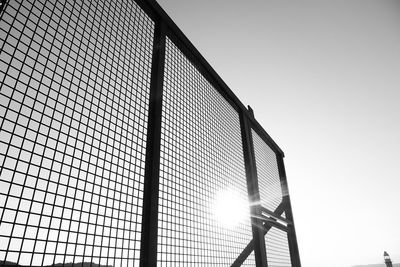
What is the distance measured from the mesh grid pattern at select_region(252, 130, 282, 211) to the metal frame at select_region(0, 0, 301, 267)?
0.63 feet

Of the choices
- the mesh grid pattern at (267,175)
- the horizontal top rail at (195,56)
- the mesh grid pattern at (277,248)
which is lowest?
the mesh grid pattern at (277,248)

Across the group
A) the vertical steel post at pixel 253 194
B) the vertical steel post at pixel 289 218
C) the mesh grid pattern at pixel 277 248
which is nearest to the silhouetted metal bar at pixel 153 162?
the vertical steel post at pixel 253 194

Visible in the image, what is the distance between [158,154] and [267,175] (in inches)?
133

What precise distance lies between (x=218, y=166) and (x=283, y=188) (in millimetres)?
3376

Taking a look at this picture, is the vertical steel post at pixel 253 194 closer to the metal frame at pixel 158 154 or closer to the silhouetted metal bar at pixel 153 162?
the metal frame at pixel 158 154

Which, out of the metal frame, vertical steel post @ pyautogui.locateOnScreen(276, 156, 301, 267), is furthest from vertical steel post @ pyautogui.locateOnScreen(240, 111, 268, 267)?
vertical steel post @ pyautogui.locateOnScreen(276, 156, 301, 267)

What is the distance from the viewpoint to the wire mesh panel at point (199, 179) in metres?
2.10

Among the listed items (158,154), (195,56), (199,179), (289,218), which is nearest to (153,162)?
(158,154)

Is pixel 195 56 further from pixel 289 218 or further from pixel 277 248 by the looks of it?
pixel 289 218

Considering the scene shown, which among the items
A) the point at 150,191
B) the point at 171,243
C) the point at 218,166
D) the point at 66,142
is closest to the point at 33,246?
the point at 66,142

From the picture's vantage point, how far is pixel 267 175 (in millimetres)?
4918

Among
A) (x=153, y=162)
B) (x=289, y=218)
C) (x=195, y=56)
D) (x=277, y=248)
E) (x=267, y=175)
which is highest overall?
(x=195, y=56)

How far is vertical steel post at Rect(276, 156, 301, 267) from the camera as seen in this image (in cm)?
501

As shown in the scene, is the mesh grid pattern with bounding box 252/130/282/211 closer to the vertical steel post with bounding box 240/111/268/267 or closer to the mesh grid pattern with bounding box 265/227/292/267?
the vertical steel post with bounding box 240/111/268/267
